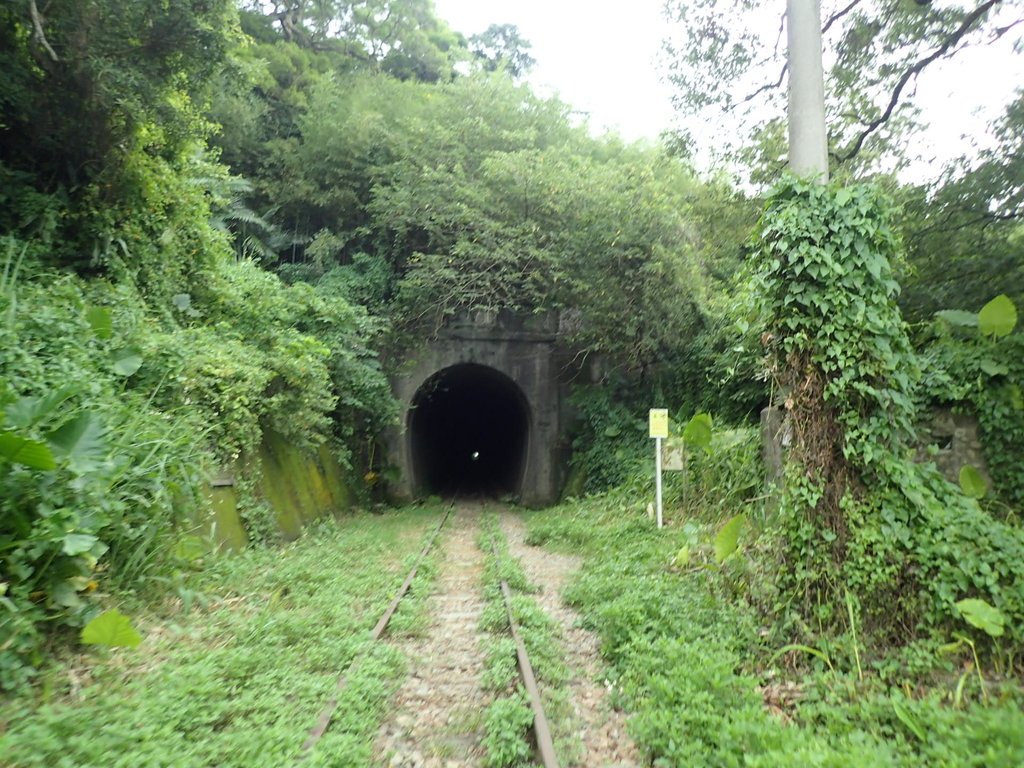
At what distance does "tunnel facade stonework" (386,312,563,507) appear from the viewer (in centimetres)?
1641

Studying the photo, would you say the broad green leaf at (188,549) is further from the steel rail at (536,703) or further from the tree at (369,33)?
the tree at (369,33)

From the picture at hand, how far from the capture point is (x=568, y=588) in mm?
7312

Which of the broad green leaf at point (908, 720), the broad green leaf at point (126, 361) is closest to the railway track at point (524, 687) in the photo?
the broad green leaf at point (908, 720)

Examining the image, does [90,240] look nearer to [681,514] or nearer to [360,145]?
[681,514]

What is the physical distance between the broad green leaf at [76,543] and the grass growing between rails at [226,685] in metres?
0.73

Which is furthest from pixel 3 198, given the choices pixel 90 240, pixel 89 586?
pixel 89 586

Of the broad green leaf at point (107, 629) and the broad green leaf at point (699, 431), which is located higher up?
the broad green leaf at point (699, 431)

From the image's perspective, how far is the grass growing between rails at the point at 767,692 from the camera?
329 centimetres

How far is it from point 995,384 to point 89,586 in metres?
7.56

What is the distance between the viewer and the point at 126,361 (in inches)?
242

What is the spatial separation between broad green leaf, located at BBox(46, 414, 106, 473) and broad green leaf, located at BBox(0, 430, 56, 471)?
280 mm

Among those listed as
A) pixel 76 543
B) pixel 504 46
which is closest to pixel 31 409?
pixel 76 543

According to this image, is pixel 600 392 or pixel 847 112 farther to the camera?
pixel 600 392

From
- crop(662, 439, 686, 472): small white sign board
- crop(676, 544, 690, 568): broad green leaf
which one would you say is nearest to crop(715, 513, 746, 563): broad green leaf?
crop(676, 544, 690, 568): broad green leaf
